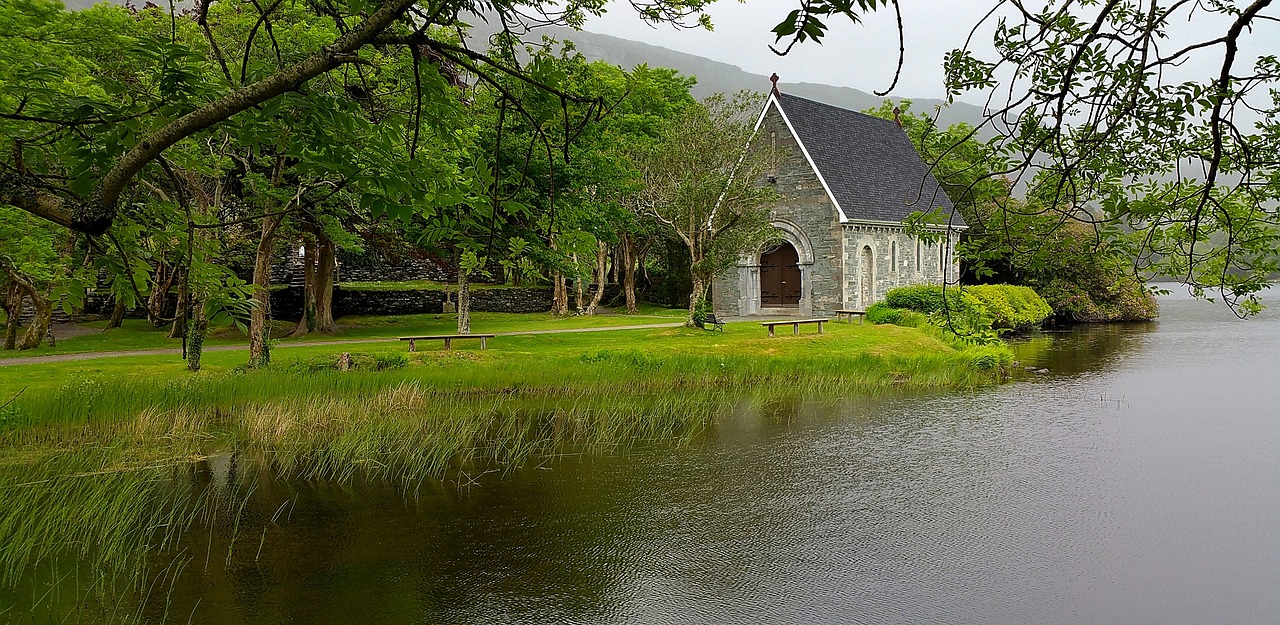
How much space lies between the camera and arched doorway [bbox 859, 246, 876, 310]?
92.7 ft

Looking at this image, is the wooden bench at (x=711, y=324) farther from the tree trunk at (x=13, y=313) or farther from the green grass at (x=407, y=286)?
the tree trunk at (x=13, y=313)

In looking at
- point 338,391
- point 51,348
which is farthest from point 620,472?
point 51,348

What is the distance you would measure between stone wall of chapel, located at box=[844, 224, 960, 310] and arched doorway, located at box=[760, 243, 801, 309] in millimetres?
2623

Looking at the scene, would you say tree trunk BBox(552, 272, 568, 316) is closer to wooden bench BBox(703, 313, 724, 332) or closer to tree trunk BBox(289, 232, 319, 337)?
tree trunk BBox(289, 232, 319, 337)

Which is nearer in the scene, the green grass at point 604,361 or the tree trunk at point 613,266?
the green grass at point 604,361

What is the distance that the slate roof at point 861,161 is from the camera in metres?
28.2

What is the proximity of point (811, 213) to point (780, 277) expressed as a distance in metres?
3.29

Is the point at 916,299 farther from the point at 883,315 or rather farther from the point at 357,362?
the point at 357,362

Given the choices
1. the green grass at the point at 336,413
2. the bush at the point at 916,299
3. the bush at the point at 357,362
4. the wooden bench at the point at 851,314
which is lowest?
the green grass at the point at 336,413

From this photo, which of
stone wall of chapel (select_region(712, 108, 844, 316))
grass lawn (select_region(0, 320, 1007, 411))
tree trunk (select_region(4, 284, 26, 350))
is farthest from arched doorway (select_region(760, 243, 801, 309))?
tree trunk (select_region(4, 284, 26, 350))

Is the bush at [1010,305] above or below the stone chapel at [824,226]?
below

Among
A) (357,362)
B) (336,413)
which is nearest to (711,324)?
(357,362)

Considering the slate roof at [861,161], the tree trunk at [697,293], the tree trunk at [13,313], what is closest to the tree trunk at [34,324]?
the tree trunk at [13,313]

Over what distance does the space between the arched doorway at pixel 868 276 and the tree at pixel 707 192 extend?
22.6 feet
